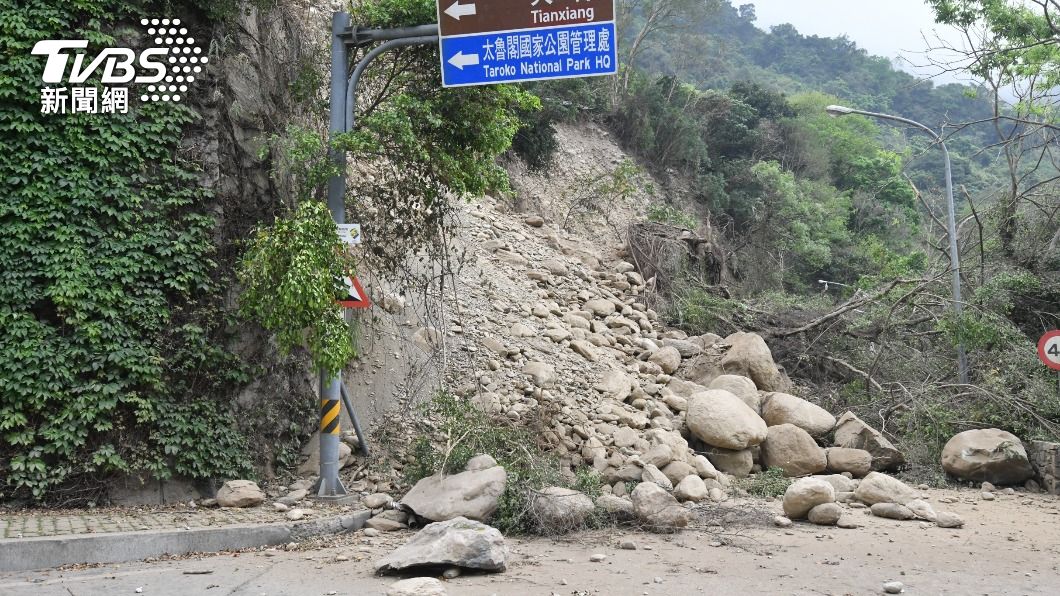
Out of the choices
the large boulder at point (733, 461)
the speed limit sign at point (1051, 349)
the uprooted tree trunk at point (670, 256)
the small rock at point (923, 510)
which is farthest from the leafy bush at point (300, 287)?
the uprooted tree trunk at point (670, 256)

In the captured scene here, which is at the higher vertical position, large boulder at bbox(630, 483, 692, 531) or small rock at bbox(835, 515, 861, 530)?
large boulder at bbox(630, 483, 692, 531)

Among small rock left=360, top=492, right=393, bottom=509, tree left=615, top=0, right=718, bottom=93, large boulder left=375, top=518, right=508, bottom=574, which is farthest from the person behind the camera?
tree left=615, top=0, right=718, bottom=93

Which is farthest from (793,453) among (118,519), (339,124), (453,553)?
(118,519)

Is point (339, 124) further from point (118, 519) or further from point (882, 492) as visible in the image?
point (882, 492)

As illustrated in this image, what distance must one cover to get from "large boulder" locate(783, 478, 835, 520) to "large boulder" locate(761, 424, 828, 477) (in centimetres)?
254

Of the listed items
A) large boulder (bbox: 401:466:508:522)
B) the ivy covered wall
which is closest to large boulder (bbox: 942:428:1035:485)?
large boulder (bbox: 401:466:508:522)

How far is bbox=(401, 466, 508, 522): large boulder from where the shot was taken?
852 centimetres

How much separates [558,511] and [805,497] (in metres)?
3.00

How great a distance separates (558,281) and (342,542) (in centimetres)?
936

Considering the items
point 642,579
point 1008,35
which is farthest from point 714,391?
point 1008,35

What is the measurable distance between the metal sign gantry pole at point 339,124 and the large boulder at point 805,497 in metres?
5.10

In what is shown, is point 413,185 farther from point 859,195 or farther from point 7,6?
point 859,195

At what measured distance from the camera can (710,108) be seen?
34906 mm
